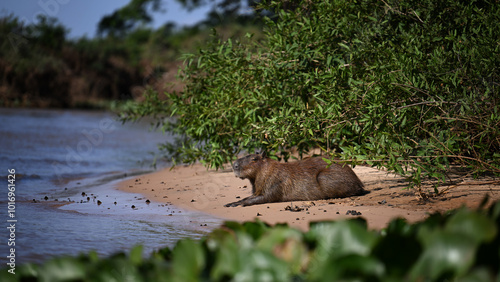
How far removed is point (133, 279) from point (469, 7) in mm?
6440

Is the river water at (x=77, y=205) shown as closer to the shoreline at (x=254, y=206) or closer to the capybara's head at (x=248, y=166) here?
the shoreline at (x=254, y=206)

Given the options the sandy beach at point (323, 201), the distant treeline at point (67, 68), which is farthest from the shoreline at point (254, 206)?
the distant treeline at point (67, 68)

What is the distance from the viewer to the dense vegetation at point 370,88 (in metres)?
6.37

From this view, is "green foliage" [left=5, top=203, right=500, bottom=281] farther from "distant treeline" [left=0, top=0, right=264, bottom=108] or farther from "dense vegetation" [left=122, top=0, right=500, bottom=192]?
"distant treeline" [left=0, top=0, right=264, bottom=108]

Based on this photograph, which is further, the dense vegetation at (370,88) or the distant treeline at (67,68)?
the distant treeline at (67,68)

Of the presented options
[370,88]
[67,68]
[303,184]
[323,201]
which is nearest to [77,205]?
[303,184]

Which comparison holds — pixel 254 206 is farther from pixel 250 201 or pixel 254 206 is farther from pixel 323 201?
pixel 323 201

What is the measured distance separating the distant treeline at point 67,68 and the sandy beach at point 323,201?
49.0 feet

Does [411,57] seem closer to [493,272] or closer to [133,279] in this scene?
[493,272]

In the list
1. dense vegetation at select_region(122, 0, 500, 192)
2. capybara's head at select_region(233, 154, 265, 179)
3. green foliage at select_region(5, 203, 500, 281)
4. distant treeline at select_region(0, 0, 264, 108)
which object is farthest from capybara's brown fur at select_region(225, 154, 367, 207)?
distant treeline at select_region(0, 0, 264, 108)

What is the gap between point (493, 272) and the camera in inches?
75.9

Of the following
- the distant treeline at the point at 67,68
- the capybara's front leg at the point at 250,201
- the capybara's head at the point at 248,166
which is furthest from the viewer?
the distant treeline at the point at 67,68

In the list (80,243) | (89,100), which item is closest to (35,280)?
(80,243)

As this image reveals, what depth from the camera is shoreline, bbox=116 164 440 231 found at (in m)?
5.92
